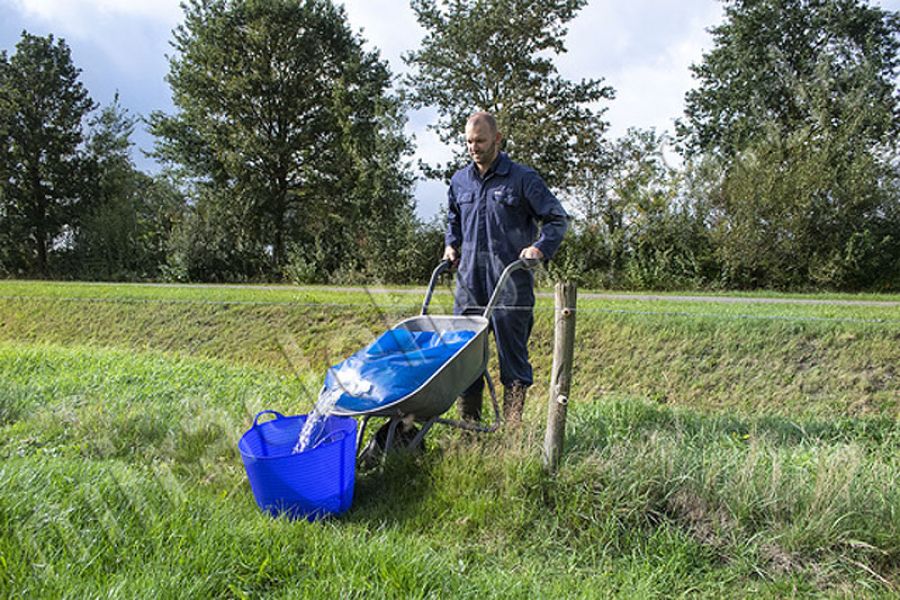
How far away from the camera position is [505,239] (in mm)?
3633

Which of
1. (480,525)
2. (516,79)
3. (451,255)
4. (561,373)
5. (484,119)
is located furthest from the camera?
(516,79)

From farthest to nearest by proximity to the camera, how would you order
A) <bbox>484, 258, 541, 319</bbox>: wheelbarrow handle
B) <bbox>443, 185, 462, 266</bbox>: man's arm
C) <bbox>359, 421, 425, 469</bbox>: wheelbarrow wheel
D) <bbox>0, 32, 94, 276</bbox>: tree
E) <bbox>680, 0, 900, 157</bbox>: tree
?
<bbox>0, 32, 94, 276</bbox>: tree
<bbox>680, 0, 900, 157</bbox>: tree
<bbox>443, 185, 462, 266</bbox>: man's arm
<bbox>359, 421, 425, 469</bbox>: wheelbarrow wheel
<bbox>484, 258, 541, 319</bbox>: wheelbarrow handle

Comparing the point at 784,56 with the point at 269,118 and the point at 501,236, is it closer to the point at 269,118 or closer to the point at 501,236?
the point at 269,118

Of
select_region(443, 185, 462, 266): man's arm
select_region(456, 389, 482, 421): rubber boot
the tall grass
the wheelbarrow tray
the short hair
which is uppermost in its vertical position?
the short hair

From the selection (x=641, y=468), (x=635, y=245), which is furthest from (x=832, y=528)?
(x=635, y=245)

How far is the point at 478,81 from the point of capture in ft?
67.6

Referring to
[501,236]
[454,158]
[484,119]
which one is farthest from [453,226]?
[454,158]

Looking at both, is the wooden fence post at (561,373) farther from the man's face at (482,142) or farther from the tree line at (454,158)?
the tree line at (454,158)

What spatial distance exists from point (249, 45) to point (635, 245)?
17.1 metres

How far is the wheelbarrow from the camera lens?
2686mm

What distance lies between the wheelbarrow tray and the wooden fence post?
406 mm

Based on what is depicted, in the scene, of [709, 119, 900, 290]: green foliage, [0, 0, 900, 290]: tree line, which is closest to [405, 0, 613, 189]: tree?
[0, 0, 900, 290]: tree line

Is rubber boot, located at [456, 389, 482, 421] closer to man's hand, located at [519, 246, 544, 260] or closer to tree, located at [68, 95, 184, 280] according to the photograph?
man's hand, located at [519, 246, 544, 260]

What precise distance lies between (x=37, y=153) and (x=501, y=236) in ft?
104
